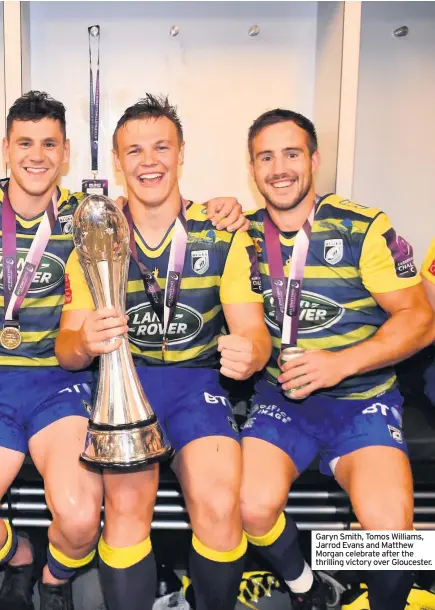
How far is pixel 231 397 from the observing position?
202 cm

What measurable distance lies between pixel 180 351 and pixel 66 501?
19.1 inches

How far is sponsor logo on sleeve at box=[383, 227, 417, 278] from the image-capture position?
65.3 inches

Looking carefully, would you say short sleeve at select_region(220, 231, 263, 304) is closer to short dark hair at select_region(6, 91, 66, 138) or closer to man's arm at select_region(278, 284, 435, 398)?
man's arm at select_region(278, 284, 435, 398)

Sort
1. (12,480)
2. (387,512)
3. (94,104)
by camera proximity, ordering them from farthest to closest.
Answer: (94,104), (12,480), (387,512)

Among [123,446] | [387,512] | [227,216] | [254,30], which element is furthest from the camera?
[254,30]

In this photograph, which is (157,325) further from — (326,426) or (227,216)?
(326,426)

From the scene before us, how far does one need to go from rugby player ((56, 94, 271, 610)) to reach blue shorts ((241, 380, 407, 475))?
0.11 metres

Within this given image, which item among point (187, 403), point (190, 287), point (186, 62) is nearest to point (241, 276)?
point (190, 287)

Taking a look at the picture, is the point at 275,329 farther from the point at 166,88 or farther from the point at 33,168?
the point at 166,88

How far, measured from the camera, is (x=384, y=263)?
1.66m

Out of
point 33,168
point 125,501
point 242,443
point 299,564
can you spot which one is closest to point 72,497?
point 125,501

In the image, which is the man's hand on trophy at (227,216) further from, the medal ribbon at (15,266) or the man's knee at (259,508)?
the man's knee at (259,508)

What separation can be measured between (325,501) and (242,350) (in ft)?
2.34

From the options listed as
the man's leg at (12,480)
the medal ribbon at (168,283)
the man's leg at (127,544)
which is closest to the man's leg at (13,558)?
the man's leg at (12,480)
